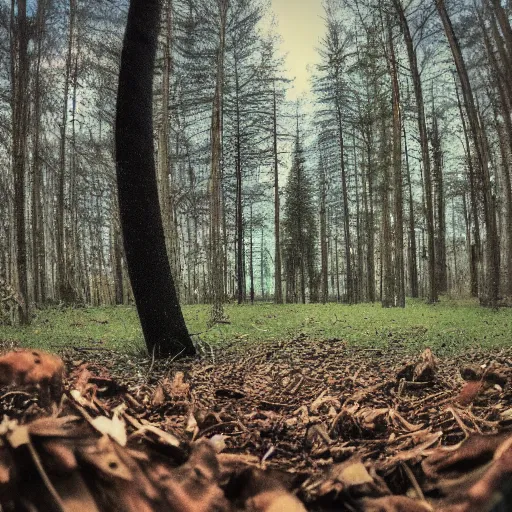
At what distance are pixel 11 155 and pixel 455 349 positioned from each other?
1.67 meters

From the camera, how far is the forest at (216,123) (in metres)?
1.37

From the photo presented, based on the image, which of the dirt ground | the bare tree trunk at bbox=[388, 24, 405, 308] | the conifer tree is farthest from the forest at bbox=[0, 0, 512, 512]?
the conifer tree

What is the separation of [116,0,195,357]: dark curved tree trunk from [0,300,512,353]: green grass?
0.12 m

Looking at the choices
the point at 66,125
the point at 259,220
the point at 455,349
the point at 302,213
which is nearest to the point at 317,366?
the point at 455,349

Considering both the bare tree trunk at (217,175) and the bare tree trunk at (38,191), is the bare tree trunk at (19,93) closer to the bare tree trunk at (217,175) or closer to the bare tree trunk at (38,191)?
the bare tree trunk at (38,191)

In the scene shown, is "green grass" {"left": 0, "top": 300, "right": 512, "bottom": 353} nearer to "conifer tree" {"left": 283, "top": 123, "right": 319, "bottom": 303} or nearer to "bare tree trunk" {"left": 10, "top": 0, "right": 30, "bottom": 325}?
"bare tree trunk" {"left": 10, "top": 0, "right": 30, "bottom": 325}

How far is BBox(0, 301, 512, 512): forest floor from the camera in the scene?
1.20 ft

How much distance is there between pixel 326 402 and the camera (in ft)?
2.52

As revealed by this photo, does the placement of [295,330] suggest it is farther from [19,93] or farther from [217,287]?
[19,93]

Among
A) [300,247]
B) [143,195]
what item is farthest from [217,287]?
[300,247]

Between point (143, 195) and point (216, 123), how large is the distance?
1388 millimetres

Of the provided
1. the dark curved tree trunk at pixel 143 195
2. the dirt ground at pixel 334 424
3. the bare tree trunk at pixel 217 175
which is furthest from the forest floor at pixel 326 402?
the bare tree trunk at pixel 217 175

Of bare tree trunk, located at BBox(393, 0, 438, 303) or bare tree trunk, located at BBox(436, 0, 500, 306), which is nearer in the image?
bare tree trunk, located at BBox(436, 0, 500, 306)

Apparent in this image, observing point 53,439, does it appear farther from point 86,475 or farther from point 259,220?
point 259,220
